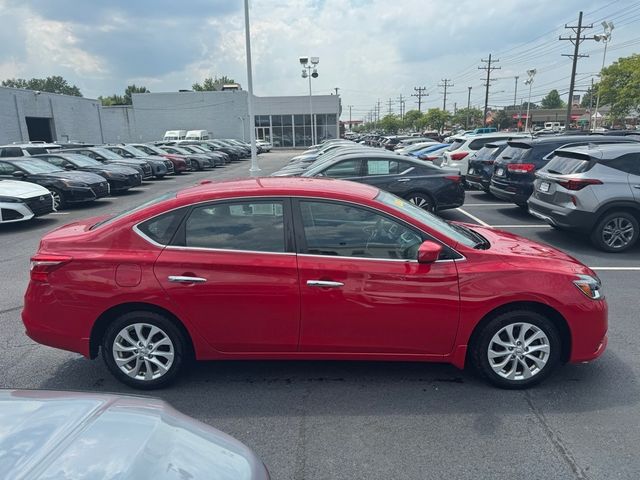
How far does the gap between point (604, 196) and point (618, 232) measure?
2.29 feet

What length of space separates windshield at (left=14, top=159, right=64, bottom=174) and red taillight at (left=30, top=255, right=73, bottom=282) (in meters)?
11.1

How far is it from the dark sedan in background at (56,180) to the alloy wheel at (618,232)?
41.1ft

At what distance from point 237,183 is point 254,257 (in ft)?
2.90

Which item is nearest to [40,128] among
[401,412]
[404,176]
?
[404,176]

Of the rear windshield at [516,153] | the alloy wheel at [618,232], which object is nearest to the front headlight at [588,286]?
the alloy wheel at [618,232]

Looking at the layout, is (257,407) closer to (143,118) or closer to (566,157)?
(566,157)

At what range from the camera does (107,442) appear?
64.3 inches

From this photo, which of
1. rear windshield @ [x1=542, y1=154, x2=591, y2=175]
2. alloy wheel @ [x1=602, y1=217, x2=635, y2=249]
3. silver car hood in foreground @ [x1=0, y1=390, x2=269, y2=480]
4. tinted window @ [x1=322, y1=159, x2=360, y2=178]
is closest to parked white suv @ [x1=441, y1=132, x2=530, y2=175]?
tinted window @ [x1=322, y1=159, x2=360, y2=178]

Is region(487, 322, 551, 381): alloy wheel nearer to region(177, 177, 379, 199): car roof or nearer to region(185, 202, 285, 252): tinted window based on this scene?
region(177, 177, 379, 199): car roof

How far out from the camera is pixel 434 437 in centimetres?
304

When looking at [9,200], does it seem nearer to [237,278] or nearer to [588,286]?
[237,278]

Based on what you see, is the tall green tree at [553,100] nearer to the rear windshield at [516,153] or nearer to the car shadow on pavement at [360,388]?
the rear windshield at [516,153]

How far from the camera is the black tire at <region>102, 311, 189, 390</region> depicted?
3.53 meters

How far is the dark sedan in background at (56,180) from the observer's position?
496 inches
